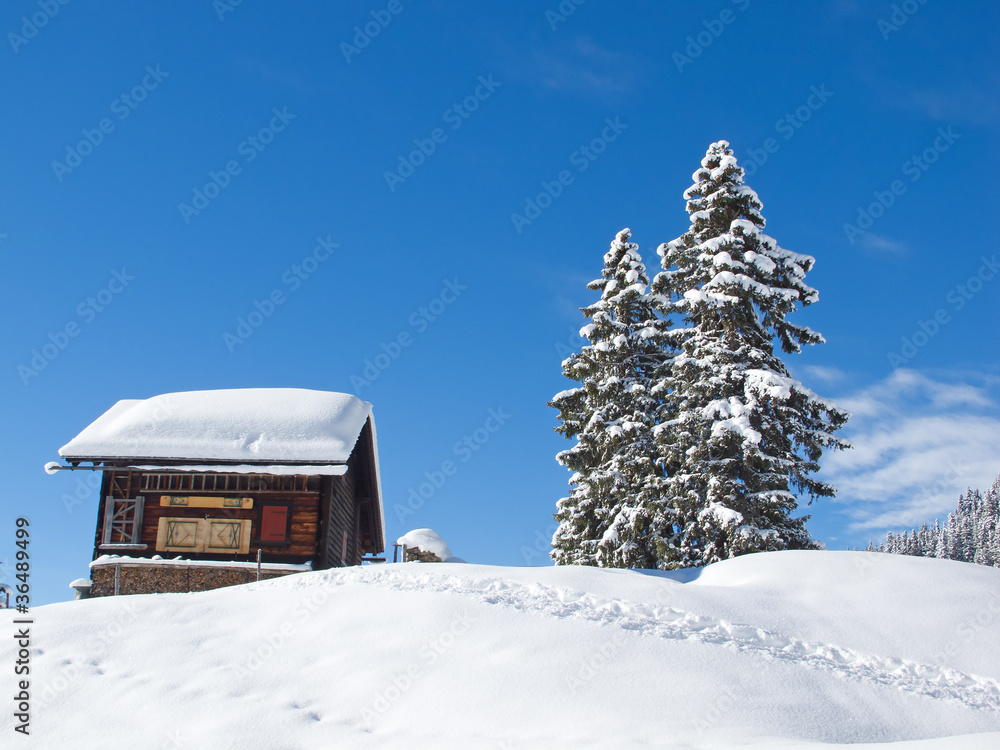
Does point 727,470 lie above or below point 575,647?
above

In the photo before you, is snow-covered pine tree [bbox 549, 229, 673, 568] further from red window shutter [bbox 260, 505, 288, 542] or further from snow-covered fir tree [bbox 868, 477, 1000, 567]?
snow-covered fir tree [bbox 868, 477, 1000, 567]

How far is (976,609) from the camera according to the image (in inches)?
515

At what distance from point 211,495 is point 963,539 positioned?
92.7 metres

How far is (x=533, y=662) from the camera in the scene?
399 inches

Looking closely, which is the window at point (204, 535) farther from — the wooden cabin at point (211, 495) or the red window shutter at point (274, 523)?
the red window shutter at point (274, 523)

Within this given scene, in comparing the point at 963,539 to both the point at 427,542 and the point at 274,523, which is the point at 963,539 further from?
the point at 274,523

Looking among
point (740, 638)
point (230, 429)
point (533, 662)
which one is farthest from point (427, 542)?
point (533, 662)

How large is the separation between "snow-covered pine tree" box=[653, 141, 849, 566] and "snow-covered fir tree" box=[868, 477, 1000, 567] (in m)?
65.0

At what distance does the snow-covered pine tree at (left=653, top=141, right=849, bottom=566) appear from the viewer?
18766 mm

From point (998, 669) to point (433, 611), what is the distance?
859cm

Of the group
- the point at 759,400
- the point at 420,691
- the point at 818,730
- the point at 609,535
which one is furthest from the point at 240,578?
the point at 818,730

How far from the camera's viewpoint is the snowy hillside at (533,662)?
8625mm

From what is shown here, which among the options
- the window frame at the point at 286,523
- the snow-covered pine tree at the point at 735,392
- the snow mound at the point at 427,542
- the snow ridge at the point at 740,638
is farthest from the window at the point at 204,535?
the snow mound at the point at 427,542

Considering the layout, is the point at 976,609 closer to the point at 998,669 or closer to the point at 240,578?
the point at 998,669
